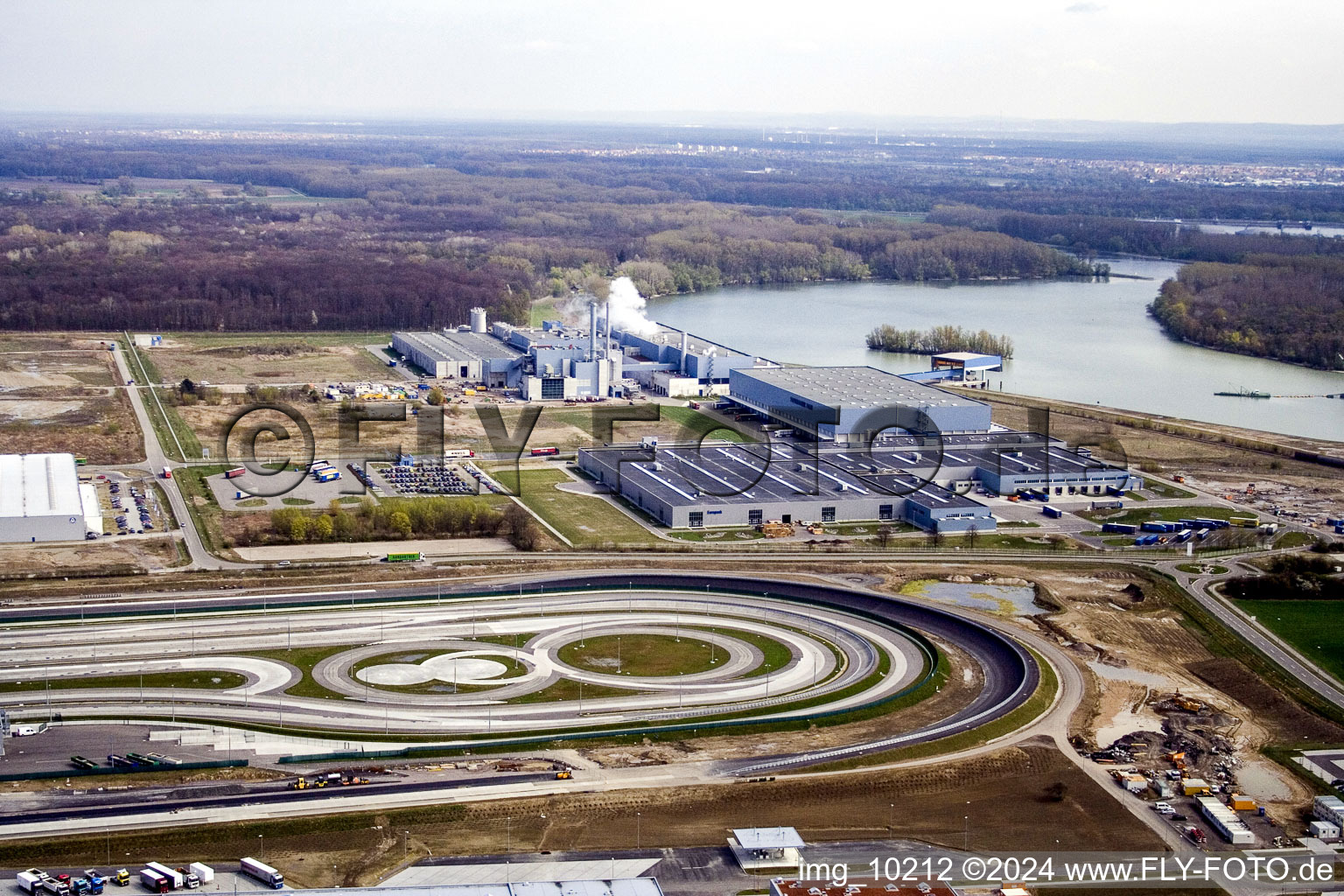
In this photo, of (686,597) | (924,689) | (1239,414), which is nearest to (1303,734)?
(924,689)

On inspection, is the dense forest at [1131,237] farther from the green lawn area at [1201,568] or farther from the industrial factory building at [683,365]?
the green lawn area at [1201,568]

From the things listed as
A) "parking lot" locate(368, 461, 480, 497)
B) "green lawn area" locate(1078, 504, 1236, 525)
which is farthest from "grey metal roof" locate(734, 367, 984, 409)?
"parking lot" locate(368, 461, 480, 497)

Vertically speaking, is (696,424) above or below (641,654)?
above

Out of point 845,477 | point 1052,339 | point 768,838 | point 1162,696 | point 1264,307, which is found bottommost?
point 1162,696

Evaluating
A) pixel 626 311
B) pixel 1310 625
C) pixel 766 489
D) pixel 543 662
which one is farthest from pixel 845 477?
pixel 626 311

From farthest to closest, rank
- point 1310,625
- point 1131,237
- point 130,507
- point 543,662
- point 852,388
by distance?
1. point 1131,237
2. point 852,388
3. point 130,507
4. point 1310,625
5. point 543,662

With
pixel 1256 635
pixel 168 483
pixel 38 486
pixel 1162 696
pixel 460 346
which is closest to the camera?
pixel 1162 696

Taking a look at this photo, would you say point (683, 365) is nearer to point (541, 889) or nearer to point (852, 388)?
point (852, 388)
